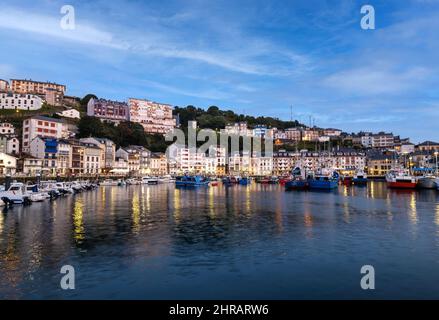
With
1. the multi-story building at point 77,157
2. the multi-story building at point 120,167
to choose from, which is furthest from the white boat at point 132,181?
the multi-story building at point 120,167

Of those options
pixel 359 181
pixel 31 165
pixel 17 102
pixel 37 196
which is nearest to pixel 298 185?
pixel 359 181

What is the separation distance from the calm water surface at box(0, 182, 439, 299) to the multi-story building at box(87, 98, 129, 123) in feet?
475

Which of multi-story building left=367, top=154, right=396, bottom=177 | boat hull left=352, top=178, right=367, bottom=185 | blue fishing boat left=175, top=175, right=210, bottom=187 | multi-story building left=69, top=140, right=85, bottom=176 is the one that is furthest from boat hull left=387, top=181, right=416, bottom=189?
multi-story building left=69, top=140, right=85, bottom=176

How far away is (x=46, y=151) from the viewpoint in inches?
4205

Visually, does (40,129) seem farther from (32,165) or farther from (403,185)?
(403,185)

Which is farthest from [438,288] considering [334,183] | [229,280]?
[334,183]

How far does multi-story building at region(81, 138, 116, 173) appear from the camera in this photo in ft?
435

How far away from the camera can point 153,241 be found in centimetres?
2556

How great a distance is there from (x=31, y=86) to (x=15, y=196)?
5749 inches

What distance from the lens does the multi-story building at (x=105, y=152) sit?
13262 cm

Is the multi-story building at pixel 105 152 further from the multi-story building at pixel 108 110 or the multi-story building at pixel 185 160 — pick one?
the multi-story building at pixel 185 160

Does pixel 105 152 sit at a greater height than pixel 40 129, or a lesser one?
lesser

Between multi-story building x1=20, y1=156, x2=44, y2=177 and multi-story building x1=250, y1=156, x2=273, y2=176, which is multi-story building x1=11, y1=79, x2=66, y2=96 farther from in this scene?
multi-story building x1=250, y1=156, x2=273, y2=176
